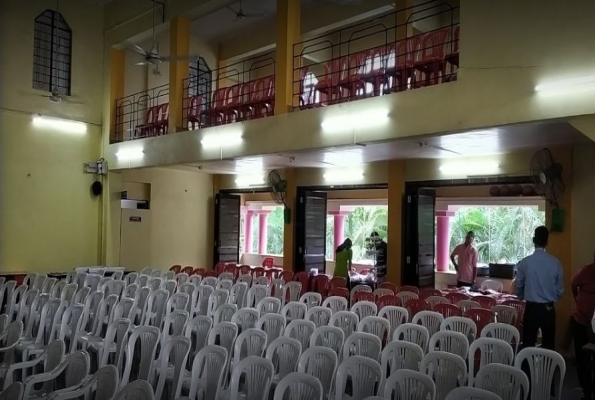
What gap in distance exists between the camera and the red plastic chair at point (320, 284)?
30.8ft

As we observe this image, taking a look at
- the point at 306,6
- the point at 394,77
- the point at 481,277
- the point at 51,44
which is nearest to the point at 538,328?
the point at 394,77

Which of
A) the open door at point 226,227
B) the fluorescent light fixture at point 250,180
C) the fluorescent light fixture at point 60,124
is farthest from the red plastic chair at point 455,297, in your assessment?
the fluorescent light fixture at point 60,124

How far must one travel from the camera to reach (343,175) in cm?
1088

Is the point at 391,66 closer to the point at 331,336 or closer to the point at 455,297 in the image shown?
the point at 455,297

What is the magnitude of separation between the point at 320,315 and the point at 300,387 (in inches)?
94.7

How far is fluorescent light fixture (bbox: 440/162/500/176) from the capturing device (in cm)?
852

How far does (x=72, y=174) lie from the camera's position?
11.6m

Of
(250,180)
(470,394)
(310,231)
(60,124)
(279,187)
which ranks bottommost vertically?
(470,394)

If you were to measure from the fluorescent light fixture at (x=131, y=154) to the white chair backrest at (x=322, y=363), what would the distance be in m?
7.84

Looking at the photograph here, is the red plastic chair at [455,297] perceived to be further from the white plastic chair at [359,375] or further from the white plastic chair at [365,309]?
the white plastic chair at [359,375]

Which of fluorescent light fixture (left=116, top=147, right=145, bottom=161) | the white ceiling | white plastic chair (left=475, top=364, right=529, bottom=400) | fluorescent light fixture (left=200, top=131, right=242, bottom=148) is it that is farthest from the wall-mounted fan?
white plastic chair (left=475, top=364, right=529, bottom=400)

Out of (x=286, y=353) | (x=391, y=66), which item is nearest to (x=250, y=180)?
(x=391, y=66)

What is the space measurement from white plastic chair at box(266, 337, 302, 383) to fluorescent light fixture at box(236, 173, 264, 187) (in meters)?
8.31

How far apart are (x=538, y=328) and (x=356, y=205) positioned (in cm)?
975
